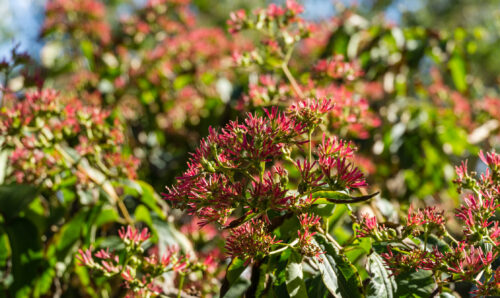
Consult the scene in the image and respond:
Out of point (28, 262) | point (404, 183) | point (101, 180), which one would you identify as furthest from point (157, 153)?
point (404, 183)

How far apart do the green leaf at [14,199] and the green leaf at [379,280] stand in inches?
31.0

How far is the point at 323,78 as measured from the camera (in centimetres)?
117

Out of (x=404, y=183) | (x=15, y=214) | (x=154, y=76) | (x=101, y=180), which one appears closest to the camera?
(x=15, y=214)

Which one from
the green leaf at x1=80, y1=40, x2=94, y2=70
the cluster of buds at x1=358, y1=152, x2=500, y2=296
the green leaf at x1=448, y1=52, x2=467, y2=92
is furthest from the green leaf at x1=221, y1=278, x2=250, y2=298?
the green leaf at x1=80, y1=40, x2=94, y2=70

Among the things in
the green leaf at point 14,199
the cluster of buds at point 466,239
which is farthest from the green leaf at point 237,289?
the green leaf at point 14,199

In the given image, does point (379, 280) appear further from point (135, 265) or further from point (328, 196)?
point (135, 265)

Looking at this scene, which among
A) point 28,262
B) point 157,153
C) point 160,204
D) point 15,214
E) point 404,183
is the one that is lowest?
point 404,183

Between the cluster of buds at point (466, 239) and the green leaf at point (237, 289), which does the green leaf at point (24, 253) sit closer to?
the green leaf at point (237, 289)

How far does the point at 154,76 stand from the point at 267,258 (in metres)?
1.54

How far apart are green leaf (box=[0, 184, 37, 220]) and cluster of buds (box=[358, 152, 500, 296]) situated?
77 cm

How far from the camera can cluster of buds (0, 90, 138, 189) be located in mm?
1043

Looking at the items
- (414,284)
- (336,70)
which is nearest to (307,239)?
(414,284)

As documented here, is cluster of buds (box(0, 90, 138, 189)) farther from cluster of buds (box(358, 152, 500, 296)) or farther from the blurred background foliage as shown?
cluster of buds (box(358, 152, 500, 296))

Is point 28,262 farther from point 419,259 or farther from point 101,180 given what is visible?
point 419,259
